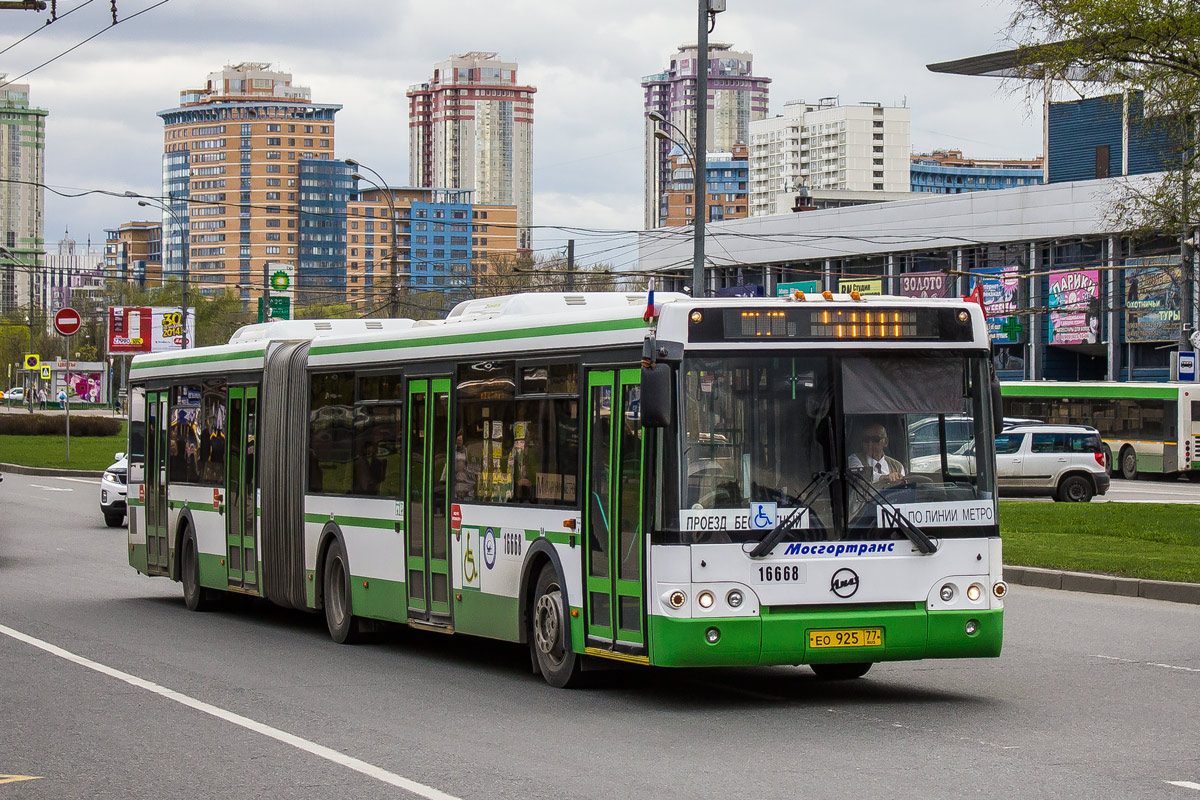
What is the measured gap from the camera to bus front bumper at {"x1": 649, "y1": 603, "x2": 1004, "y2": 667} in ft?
32.5

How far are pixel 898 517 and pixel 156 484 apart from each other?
1095cm

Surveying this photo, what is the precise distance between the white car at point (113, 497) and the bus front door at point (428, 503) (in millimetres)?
19044

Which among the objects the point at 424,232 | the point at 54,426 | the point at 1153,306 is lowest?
the point at 54,426

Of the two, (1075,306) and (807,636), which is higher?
(1075,306)

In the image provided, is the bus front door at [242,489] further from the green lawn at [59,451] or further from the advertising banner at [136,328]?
the advertising banner at [136,328]

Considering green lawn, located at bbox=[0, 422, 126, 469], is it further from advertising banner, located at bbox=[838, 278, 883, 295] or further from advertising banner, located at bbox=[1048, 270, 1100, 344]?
advertising banner, located at bbox=[1048, 270, 1100, 344]

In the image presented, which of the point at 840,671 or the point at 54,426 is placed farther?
the point at 54,426

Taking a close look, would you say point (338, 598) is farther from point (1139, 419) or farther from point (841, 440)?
point (1139, 419)

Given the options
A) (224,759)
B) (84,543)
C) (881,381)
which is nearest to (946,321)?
(881,381)

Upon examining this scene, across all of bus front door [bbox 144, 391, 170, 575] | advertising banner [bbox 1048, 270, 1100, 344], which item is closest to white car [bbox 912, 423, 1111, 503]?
bus front door [bbox 144, 391, 170, 575]

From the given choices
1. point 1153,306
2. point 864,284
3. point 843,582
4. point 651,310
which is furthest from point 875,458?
point 864,284

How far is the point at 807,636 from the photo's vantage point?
10.1 meters

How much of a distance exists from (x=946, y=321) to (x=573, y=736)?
353 cm

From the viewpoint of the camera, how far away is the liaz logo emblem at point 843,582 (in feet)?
33.3
